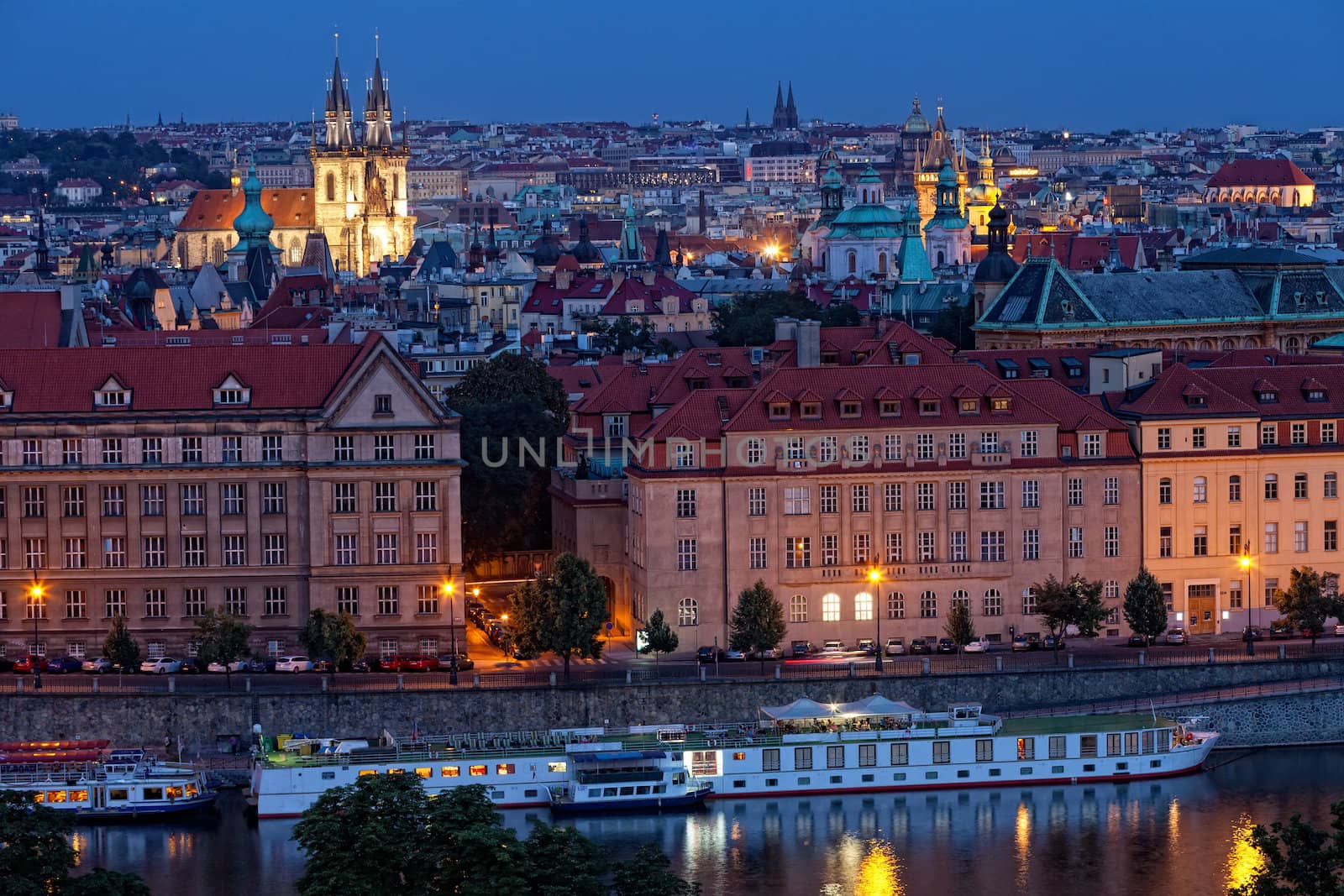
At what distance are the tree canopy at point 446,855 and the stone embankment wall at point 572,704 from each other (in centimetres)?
1615

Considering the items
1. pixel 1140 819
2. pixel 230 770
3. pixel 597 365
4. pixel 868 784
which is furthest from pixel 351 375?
pixel 597 365

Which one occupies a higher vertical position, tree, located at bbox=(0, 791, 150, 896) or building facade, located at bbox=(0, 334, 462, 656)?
building facade, located at bbox=(0, 334, 462, 656)

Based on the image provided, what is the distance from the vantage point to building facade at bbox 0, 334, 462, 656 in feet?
288

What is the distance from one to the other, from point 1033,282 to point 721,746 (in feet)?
160

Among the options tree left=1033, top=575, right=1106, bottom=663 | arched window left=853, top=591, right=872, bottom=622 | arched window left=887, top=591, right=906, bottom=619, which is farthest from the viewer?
arched window left=887, top=591, right=906, bottom=619

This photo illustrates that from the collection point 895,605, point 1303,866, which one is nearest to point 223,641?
point 895,605

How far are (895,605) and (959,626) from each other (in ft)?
7.39

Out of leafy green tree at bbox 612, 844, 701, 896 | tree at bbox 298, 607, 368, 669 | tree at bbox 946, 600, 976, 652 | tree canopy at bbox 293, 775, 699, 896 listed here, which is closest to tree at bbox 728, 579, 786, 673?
tree at bbox 946, 600, 976, 652

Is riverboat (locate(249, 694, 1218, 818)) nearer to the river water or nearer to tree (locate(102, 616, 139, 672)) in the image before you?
the river water

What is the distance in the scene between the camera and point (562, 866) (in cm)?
6188

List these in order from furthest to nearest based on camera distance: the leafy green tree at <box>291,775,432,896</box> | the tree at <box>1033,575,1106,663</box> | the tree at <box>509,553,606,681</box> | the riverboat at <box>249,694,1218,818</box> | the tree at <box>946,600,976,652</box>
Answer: the tree at <box>1033,575,1106,663</box>, the tree at <box>946,600,976,652</box>, the tree at <box>509,553,606,681</box>, the riverboat at <box>249,694,1218,818</box>, the leafy green tree at <box>291,775,432,896</box>

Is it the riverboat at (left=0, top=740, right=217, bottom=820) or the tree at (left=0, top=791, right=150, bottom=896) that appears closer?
the tree at (left=0, top=791, right=150, bottom=896)

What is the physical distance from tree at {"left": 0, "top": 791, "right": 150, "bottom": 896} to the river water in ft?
23.2

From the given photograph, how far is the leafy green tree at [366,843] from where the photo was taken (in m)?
62.9
